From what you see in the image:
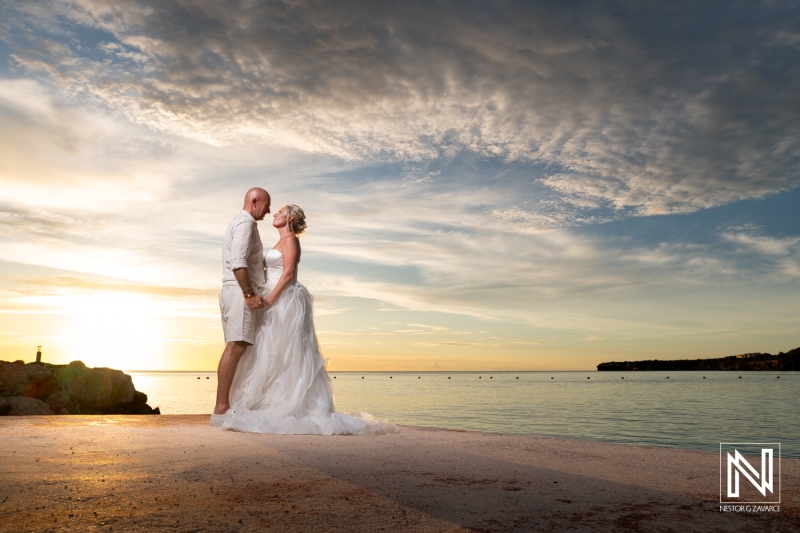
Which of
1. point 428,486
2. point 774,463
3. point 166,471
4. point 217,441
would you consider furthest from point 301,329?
point 774,463

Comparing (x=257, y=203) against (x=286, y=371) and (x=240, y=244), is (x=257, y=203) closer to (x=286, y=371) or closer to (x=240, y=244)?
(x=240, y=244)

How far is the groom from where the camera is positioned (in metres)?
7.61

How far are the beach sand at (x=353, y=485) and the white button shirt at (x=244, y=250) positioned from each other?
231 cm

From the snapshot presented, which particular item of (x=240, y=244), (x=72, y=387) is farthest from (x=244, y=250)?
(x=72, y=387)

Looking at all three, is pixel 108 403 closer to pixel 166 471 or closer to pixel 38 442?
pixel 38 442

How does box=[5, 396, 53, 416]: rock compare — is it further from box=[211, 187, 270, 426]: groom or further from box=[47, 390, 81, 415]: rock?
box=[211, 187, 270, 426]: groom

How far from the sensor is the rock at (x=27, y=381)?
19.5 m

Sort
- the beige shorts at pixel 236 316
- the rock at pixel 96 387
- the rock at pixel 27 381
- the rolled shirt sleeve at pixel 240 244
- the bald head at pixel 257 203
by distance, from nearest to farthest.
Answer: the rolled shirt sleeve at pixel 240 244 < the beige shorts at pixel 236 316 < the bald head at pixel 257 203 < the rock at pixel 27 381 < the rock at pixel 96 387

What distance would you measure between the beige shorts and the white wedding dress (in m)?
0.25

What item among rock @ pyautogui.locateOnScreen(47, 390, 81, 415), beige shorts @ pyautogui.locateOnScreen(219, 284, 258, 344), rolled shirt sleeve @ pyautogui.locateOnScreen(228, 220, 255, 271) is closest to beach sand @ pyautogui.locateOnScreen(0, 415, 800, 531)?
beige shorts @ pyautogui.locateOnScreen(219, 284, 258, 344)

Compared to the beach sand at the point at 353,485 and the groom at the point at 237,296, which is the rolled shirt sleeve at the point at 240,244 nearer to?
the groom at the point at 237,296

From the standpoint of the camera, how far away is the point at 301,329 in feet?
26.2

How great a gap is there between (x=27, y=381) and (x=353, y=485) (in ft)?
66.0

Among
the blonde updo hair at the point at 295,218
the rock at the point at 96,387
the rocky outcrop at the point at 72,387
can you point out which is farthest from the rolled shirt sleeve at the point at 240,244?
the rock at the point at 96,387
